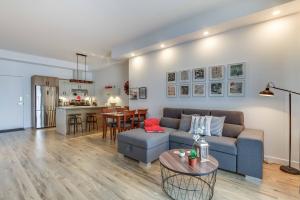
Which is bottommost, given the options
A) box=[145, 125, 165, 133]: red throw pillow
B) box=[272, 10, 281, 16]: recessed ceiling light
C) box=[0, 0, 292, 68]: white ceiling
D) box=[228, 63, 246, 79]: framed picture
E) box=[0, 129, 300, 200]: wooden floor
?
box=[0, 129, 300, 200]: wooden floor

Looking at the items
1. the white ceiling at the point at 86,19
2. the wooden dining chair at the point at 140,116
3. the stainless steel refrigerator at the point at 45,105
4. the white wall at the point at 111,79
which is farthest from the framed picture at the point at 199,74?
the stainless steel refrigerator at the point at 45,105

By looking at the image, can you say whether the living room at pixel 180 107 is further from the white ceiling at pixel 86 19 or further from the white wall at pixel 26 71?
the white wall at pixel 26 71

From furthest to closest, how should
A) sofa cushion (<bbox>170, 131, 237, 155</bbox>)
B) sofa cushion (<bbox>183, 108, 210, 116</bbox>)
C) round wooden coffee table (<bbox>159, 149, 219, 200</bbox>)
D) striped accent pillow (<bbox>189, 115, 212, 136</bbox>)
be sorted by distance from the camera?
sofa cushion (<bbox>183, 108, 210, 116</bbox>) → striped accent pillow (<bbox>189, 115, 212, 136</bbox>) → sofa cushion (<bbox>170, 131, 237, 155</bbox>) → round wooden coffee table (<bbox>159, 149, 219, 200</bbox>)

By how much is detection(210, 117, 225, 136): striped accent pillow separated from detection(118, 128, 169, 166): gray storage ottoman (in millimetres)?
951

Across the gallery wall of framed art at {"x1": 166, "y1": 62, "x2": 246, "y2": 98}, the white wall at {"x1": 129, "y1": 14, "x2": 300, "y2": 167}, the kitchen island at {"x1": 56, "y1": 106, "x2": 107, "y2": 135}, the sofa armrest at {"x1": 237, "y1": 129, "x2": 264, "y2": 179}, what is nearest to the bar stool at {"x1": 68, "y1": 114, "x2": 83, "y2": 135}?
the kitchen island at {"x1": 56, "y1": 106, "x2": 107, "y2": 135}

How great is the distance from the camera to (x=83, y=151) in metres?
4.05

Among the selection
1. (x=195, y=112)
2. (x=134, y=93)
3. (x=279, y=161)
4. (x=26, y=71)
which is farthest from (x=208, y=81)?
(x=26, y=71)

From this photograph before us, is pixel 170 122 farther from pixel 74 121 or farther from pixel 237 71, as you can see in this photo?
pixel 74 121

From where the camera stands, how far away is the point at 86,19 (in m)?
3.76

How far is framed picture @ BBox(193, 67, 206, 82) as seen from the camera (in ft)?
13.8

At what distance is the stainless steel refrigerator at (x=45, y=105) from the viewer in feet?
22.7

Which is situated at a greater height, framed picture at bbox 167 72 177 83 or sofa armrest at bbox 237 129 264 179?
framed picture at bbox 167 72 177 83

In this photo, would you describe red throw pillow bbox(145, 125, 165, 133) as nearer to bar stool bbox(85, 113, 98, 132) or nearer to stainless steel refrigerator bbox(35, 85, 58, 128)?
bar stool bbox(85, 113, 98, 132)

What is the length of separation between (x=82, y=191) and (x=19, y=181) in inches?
44.3
